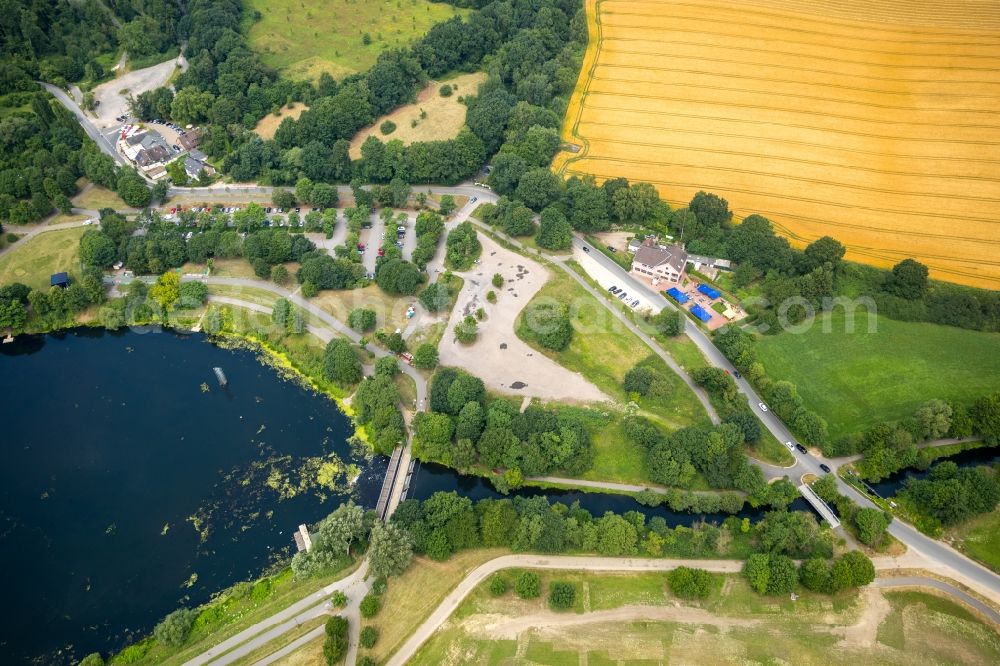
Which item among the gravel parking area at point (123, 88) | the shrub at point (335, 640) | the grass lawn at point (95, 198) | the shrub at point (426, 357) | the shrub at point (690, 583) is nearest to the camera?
the shrub at point (335, 640)

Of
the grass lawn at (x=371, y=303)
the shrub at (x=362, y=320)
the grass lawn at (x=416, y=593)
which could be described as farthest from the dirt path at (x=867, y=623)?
the shrub at (x=362, y=320)

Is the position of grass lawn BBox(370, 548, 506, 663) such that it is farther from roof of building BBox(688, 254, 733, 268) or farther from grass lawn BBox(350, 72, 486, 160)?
grass lawn BBox(350, 72, 486, 160)

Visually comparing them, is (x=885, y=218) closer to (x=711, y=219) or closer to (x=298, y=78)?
(x=711, y=219)

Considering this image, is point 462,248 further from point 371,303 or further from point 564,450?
point 564,450

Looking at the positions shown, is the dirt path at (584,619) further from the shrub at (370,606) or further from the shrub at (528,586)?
the shrub at (370,606)

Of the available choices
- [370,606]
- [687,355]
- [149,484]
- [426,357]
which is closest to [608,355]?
[687,355]

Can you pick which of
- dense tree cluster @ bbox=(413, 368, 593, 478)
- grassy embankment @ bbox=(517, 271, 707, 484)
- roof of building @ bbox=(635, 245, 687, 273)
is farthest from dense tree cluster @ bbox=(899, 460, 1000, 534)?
roof of building @ bbox=(635, 245, 687, 273)

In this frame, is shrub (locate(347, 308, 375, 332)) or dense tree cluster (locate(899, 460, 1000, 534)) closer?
dense tree cluster (locate(899, 460, 1000, 534))
